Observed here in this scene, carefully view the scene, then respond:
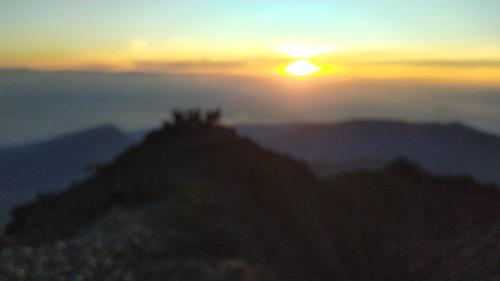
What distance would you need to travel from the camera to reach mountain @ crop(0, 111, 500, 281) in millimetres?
8977

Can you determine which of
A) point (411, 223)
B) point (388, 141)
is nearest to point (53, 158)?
point (388, 141)

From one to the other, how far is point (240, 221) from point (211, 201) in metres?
0.65

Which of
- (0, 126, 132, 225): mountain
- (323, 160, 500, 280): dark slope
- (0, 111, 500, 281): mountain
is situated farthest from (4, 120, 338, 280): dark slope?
(0, 126, 132, 225): mountain

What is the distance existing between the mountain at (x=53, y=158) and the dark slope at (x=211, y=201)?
9006 mm

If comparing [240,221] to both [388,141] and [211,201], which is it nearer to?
[211,201]

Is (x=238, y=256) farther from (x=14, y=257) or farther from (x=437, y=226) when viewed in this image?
(x=437, y=226)

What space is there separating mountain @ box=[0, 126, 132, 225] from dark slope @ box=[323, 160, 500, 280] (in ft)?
42.1

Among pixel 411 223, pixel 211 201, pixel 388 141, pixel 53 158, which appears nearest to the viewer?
pixel 211 201

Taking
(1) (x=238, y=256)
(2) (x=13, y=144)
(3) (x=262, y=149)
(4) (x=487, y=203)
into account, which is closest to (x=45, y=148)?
(2) (x=13, y=144)

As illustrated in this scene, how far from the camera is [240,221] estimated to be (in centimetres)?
1180

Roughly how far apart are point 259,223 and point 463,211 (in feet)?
17.3

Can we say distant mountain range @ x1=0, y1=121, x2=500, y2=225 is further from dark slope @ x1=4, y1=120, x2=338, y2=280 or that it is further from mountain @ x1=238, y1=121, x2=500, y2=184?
dark slope @ x1=4, y1=120, x2=338, y2=280

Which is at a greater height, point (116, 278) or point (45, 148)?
point (116, 278)

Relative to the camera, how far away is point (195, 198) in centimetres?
1175
